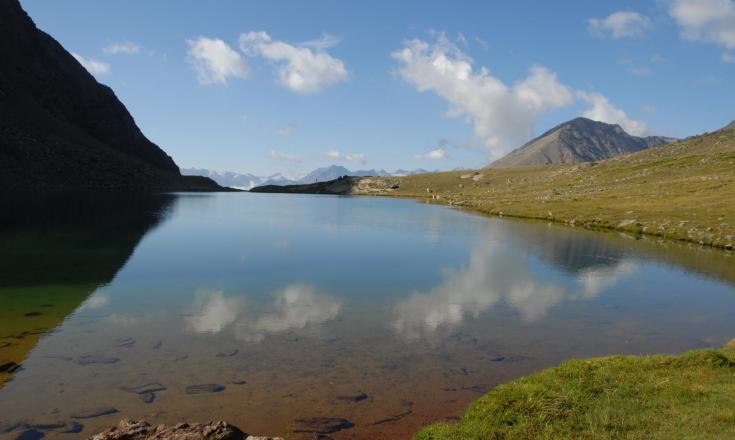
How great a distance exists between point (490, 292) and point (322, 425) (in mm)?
24387

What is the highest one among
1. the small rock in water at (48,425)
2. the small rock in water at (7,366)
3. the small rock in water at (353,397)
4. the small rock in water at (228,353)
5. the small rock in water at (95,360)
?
the small rock in water at (7,366)

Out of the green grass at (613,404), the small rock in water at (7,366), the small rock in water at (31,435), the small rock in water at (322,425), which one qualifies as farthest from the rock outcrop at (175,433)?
the small rock in water at (7,366)

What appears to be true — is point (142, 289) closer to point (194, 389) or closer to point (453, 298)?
point (194, 389)

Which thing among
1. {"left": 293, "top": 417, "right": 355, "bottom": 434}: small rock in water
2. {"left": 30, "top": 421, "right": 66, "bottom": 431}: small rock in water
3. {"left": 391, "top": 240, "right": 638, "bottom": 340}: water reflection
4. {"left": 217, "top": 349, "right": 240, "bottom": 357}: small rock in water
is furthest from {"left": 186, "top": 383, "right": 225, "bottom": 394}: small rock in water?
{"left": 391, "top": 240, "right": 638, "bottom": 340}: water reflection

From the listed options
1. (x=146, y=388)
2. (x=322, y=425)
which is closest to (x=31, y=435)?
(x=146, y=388)

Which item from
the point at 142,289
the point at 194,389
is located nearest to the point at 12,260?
the point at 142,289

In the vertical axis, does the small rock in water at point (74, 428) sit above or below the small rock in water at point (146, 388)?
below

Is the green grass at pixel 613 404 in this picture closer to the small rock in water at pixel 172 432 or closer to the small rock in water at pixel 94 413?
the small rock in water at pixel 172 432

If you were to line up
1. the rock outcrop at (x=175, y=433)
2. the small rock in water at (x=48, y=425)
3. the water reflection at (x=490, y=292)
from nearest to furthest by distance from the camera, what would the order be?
the rock outcrop at (x=175, y=433) < the small rock in water at (x=48, y=425) < the water reflection at (x=490, y=292)

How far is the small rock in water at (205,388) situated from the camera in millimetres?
18719

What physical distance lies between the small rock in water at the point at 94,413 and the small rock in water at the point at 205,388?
106 inches

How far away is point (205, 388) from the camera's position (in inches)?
747

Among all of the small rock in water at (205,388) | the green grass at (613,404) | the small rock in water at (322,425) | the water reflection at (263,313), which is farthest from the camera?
the water reflection at (263,313)

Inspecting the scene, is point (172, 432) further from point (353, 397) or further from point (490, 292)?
point (490, 292)
